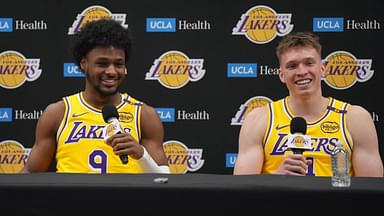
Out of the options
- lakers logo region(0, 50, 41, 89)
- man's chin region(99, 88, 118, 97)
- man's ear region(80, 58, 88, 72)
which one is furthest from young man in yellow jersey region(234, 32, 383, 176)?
lakers logo region(0, 50, 41, 89)

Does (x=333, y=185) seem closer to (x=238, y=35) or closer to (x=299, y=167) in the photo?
(x=299, y=167)

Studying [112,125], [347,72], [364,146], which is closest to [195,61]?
[347,72]

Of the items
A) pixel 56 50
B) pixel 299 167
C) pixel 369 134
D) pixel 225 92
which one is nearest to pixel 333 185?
pixel 299 167

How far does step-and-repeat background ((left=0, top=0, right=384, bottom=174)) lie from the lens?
364 centimetres

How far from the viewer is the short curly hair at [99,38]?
2.48m

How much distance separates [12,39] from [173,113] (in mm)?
1157

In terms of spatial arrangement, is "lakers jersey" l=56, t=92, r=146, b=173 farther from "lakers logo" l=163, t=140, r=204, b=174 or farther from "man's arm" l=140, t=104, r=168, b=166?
"lakers logo" l=163, t=140, r=204, b=174

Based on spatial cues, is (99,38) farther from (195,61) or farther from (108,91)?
(195,61)

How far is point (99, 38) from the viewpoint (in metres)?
2.49

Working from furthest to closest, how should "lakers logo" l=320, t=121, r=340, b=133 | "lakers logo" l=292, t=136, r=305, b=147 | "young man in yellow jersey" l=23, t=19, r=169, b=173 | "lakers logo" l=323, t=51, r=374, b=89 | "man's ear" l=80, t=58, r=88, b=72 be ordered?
"lakers logo" l=323, t=51, r=374, b=89
"man's ear" l=80, t=58, r=88, b=72
"young man in yellow jersey" l=23, t=19, r=169, b=173
"lakers logo" l=320, t=121, r=340, b=133
"lakers logo" l=292, t=136, r=305, b=147

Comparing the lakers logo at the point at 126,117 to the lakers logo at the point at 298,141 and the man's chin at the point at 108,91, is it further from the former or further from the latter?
the lakers logo at the point at 298,141

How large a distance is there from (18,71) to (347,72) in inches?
83.5

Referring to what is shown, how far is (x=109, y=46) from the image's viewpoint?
2.46m

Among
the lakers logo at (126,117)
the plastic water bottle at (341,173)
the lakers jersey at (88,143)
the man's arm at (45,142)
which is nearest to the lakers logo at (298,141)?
the plastic water bottle at (341,173)
